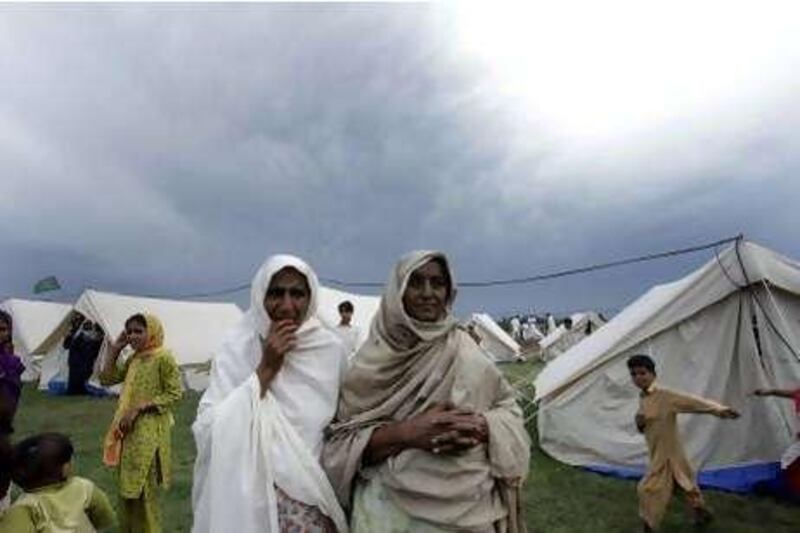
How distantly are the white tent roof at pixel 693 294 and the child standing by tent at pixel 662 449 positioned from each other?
1.88 meters

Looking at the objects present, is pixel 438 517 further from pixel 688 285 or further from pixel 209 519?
pixel 688 285

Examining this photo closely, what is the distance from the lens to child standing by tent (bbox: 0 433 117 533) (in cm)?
297

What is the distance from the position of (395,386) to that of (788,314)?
21.0 ft

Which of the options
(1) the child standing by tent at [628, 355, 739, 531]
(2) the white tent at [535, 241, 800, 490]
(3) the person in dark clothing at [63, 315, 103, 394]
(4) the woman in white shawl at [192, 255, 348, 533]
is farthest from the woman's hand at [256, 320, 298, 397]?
(3) the person in dark clothing at [63, 315, 103, 394]

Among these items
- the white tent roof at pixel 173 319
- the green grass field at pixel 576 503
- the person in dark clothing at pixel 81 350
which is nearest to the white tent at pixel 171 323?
the white tent roof at pixel 173 319

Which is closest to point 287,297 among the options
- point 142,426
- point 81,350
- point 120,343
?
point 120,343

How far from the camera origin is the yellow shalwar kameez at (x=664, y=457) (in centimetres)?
544

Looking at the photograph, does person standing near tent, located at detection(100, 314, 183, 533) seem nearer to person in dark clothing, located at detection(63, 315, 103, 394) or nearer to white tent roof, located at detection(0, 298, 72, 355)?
person in dark clothing, located at detection(63, 315, 103, 394)

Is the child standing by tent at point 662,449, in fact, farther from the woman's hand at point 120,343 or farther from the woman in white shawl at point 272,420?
the woman in white shawl at point 272,420

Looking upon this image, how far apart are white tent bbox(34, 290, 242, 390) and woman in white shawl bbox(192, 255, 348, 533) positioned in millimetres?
14319

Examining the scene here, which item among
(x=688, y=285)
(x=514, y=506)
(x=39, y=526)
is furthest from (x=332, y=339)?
(x=688, y=285)

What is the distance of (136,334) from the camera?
4484 millimetres

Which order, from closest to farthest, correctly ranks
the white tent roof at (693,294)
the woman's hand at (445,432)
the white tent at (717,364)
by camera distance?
the woman's hand at (445,432) < the white tent roof at (693,294) < the white tent at (717,364)

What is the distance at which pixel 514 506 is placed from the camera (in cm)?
215
